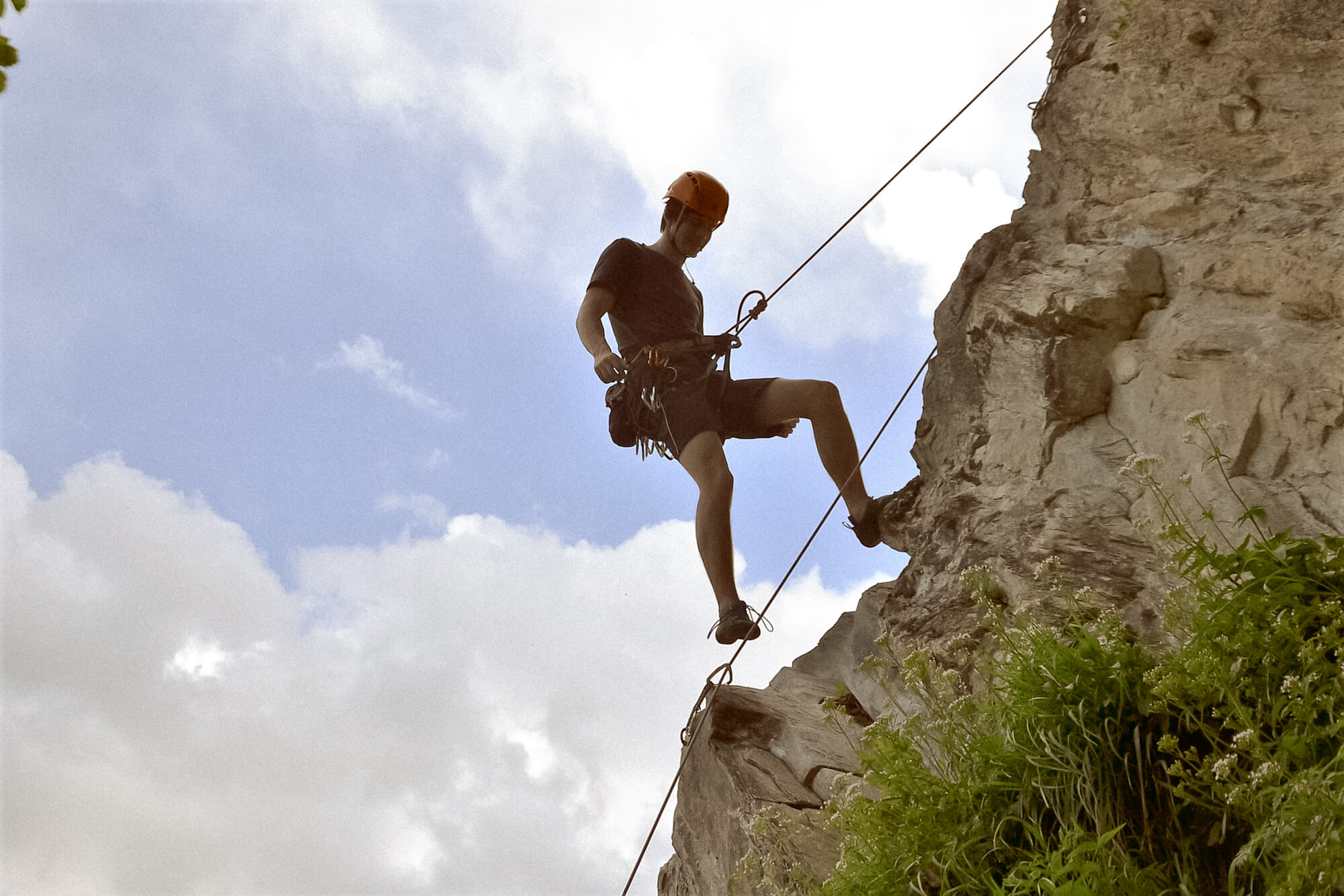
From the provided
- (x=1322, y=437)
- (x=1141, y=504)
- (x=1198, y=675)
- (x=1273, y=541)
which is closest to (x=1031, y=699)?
(x=1198, y=675)

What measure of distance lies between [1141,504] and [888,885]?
1678 mm

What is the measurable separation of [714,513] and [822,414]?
79 centimetres

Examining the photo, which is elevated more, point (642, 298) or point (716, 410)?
point (642, 298)

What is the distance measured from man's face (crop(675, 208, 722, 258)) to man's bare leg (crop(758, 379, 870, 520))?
912 millimetres

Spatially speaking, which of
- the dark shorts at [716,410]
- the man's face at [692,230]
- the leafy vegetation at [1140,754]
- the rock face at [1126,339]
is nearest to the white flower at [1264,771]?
the leafy vegetation at [1140,754]

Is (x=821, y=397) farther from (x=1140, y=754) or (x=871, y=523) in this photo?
(x=1140, y=754)

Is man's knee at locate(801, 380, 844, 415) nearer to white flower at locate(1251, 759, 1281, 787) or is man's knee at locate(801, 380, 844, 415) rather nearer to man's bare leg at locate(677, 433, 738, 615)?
man's bare leg at locate(677, 433, 738, 615)

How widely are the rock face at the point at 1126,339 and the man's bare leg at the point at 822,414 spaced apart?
51 cm

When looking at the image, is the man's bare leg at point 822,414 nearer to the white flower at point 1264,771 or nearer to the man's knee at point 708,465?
the man's knee at point 708,465

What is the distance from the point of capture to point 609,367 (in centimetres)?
501

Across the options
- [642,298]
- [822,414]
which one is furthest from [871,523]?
[642,298]

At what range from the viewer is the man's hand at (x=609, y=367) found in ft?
16.4

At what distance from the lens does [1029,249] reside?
4758mm

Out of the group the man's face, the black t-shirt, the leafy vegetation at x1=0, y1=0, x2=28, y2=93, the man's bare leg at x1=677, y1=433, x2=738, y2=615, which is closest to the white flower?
the leafy vegetation at x1=0, y1=0, x2=28, y2=93
